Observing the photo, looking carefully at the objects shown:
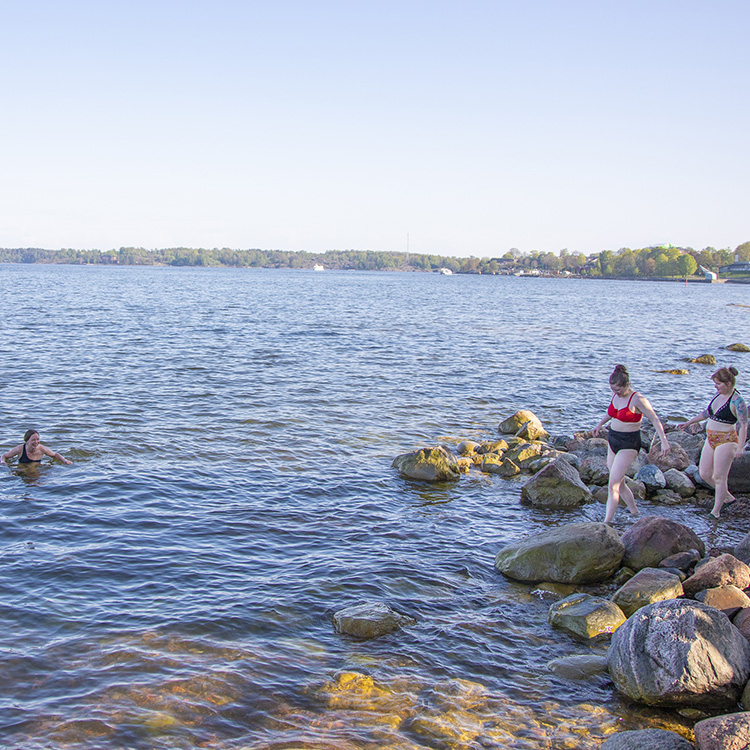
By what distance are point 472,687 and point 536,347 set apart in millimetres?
36324

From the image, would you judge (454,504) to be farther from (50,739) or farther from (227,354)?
(227,354)

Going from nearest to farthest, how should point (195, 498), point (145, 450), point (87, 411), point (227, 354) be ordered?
point (195, 498) < point (145, 450) < point (87, 411) < point (227, 354)

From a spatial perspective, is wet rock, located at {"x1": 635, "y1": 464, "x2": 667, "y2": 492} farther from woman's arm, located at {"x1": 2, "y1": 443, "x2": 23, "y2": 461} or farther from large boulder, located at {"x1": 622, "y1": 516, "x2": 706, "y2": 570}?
woman's arm, located at {"x1": 2, "y1": 443, "x2": 23, "y2": 461}

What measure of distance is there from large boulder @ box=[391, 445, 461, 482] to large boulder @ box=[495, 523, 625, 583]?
4.70 meters

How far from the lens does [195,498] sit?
1409 centimetres

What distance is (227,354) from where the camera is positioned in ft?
115

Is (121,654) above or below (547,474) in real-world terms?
below

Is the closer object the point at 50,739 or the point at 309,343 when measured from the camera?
the point at 50,739

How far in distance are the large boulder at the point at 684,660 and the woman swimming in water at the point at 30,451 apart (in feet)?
42.4

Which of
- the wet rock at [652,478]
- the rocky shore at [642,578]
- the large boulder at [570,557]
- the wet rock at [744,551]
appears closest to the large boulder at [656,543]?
the rocky shore at [642,578]

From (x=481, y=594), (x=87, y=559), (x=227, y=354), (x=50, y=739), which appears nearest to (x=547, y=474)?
(x=481, y=594)

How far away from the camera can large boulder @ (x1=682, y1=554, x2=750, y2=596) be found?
935 centimetres

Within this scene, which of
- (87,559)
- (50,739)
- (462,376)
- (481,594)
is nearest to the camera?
(50,739)

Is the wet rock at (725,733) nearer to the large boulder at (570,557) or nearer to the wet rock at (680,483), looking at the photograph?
the large boulder at (570,557)
